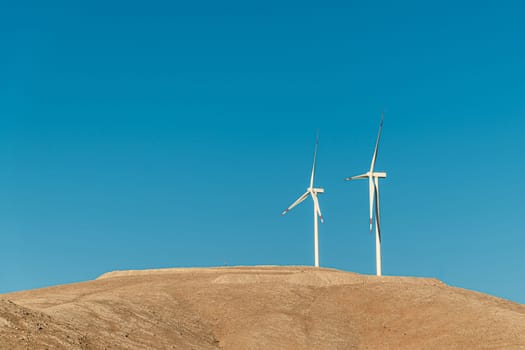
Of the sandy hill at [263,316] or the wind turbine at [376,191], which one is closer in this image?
the sandy hill at [263,316]

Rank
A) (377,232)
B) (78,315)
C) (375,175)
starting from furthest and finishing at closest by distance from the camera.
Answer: (375,175) → (377,232) → (78,315)

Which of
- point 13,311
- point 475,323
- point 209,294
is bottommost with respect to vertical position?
point 13,311

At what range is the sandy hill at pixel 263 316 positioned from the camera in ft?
162

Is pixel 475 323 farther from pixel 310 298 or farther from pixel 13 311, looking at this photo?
pixel 13 311

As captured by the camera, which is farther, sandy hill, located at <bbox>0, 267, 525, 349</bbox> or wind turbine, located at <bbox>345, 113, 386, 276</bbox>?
wind turbine, located at <bbox>345, 113, 386, 276</bbox>

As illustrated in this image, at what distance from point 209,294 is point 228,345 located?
14.3 metres

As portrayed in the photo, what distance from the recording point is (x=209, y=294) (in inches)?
2813

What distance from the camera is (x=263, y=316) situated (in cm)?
6462

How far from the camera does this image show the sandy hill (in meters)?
49.3

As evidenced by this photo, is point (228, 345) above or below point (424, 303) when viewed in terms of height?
below

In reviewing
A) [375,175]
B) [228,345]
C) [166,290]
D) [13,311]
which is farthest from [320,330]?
[375,175]

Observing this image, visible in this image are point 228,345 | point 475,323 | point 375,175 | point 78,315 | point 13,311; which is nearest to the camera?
point 13,311

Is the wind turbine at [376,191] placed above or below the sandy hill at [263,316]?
above

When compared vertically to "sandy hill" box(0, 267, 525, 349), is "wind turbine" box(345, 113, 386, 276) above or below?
above
